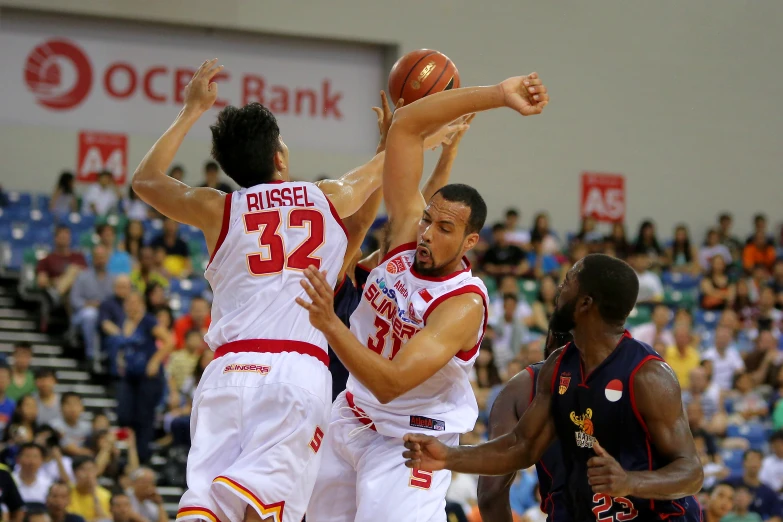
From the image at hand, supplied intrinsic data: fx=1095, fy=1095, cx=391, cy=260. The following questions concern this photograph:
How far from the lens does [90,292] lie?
13820 millimetres

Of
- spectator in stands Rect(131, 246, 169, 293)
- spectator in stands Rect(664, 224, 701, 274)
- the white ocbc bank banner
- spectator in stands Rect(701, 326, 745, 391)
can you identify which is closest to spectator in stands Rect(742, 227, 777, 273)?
spectator in stands Rect(664, 224, 701, 274)

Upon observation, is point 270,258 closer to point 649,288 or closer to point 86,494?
point 86,494

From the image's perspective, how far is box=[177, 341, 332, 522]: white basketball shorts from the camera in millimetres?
4652

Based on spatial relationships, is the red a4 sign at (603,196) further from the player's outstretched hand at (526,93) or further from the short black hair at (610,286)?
the short black hair at (610,286)

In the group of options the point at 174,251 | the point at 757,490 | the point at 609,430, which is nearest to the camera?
the point at 609,430

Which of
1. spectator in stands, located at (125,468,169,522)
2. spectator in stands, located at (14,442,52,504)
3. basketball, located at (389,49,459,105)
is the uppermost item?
basketball, located at (389,49,459,105)

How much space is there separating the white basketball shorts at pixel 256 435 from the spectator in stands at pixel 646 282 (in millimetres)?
12916

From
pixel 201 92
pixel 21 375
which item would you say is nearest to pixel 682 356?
pixel 21 375

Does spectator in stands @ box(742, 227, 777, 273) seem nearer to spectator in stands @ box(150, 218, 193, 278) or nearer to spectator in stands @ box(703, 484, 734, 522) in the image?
spectator in stands @ box(703, 484, 734, 522)

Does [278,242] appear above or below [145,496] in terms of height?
above

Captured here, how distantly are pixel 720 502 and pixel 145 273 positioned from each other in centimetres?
767

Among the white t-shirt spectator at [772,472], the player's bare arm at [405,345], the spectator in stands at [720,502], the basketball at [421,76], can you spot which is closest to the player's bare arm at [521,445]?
the player's bare arm at [405,345]

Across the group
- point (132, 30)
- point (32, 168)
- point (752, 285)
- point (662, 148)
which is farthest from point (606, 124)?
point (32, 168)

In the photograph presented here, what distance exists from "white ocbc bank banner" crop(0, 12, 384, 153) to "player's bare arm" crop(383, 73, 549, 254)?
45.7ft
